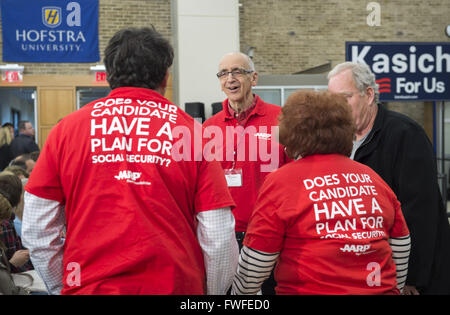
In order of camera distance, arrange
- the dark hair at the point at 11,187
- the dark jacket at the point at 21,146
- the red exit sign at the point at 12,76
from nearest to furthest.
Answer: the dark hair at the point at 11,187 < the dark jacket at the point at 21,146 < the red exit sign at the point at 12,76

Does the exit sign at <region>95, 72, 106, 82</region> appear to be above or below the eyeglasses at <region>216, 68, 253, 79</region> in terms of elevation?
above

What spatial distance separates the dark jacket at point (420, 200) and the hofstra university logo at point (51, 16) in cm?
1038

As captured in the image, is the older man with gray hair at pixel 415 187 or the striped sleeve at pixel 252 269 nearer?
the striped sleeve at pixel 252 269

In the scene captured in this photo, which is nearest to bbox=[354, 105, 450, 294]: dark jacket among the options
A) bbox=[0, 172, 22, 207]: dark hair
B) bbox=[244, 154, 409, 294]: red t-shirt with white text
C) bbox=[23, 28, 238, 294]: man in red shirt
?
bbox=[244, 154, 409, 294]: red t-shirt with white text

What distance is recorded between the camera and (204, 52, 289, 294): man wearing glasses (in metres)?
2.83

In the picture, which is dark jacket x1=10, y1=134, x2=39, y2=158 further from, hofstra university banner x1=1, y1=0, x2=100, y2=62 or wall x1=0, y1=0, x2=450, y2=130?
wall x1=0, y1=0, x2=450, y2=130

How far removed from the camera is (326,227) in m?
1.72

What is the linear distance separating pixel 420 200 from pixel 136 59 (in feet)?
4.59

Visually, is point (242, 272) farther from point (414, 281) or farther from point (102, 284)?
point (414, 281)

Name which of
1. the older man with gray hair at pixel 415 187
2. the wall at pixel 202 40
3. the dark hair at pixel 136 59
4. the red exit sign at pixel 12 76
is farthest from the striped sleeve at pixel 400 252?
the red exit sign at pixel 12 76

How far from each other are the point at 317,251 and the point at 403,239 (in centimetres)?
44

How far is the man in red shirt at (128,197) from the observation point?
1604 millimetres

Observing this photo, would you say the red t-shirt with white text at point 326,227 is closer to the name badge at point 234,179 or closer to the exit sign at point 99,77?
the name badge at point 234,179

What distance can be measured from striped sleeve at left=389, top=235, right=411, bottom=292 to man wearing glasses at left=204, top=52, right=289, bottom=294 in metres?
0.85
